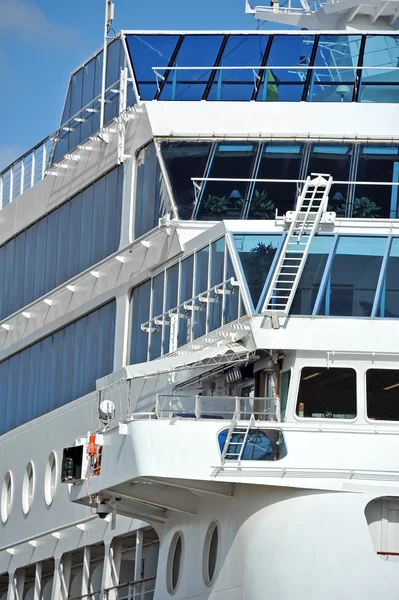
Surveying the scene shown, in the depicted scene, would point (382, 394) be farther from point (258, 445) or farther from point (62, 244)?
point (62, 244)

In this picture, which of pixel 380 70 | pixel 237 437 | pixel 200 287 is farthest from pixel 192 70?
pixel 237 437

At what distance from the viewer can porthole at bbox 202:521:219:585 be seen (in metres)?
Result: 29.2

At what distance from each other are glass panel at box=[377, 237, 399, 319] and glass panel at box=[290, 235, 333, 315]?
1.20 m

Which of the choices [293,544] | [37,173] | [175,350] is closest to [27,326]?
[37,173]

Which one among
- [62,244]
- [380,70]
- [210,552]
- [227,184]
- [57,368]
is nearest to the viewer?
[210,552]

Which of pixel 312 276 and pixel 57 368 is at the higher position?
pixel 312 276

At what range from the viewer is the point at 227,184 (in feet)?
111

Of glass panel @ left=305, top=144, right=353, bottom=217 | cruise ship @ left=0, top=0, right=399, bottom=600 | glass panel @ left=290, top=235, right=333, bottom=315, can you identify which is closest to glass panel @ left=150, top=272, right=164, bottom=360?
cruise ship @ left=0, top=0, right=399, bottom=600

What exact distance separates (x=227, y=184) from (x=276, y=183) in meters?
1.08

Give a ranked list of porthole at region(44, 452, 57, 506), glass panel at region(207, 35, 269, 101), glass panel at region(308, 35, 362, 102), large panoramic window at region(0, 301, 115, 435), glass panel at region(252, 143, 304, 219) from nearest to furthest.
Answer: glass panel at region(252, 143, 304, 219) < glass panel at region(308, 35, 362, 102) < glass panel at region(207, 35, 269, 101) < large panoramic window at region(0, 301, 115, 435) < porthole at region(44, 452, 57, 506)

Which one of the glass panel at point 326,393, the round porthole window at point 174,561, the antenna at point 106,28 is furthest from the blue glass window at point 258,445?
the antenna at point 106,28

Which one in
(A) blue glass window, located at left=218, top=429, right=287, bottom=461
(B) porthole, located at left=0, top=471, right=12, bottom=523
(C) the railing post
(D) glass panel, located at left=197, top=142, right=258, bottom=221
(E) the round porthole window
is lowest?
(E) the round porthole window

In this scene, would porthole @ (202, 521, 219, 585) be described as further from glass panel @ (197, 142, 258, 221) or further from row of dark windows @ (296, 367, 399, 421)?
glass panel @ (197, 142, 258, 221)

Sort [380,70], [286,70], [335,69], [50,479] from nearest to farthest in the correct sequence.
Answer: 1. [380,70]
2. [335,69]
3. [286,70]
4. [50,479]
